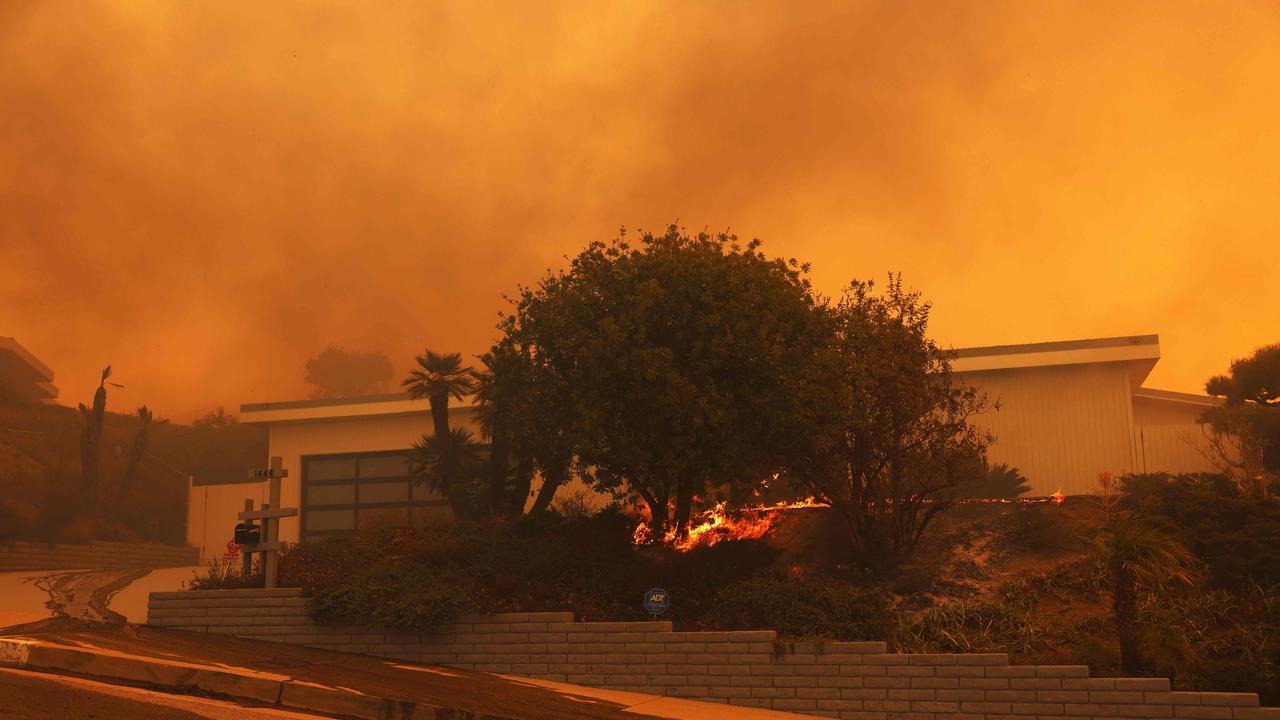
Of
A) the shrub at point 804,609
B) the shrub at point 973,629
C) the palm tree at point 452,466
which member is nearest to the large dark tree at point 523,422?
the palm tree at point 452,466

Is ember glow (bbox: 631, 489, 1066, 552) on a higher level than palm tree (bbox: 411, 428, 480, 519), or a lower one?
lower

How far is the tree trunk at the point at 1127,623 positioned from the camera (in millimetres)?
14688

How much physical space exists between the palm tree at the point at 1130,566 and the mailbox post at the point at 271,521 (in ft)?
43.4

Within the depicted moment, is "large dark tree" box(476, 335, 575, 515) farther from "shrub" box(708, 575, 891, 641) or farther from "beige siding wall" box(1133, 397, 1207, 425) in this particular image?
"beige siding wall" box(1133, 397, 1207, 425)

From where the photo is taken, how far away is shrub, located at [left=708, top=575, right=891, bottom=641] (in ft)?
52.6

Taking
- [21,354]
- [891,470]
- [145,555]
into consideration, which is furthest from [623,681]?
[21,354]

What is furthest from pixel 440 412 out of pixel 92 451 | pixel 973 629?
pixel 92 451

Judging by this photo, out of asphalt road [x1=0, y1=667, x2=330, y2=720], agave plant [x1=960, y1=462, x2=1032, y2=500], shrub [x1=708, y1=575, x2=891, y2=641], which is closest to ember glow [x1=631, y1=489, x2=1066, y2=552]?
shrub [x1=708, y1=575, x2=891, y2=641]

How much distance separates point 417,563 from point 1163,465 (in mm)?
19234

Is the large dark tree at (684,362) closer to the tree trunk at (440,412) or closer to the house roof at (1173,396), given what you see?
the tree trunk at (440,412)

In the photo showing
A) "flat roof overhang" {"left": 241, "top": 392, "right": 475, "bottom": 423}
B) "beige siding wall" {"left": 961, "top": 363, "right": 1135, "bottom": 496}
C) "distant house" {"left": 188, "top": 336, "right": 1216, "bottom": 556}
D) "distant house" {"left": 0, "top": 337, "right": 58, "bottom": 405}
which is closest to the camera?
"distant house" {"left": 188, "top": 336, "right": 1216, "bottom": 556}

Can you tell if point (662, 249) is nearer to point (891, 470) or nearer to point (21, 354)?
point (891, 470)

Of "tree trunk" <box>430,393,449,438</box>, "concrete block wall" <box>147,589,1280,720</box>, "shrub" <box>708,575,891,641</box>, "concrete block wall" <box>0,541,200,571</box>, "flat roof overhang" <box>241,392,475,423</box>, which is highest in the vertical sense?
"flat roof overhang" <box>241,392,475,423</box>

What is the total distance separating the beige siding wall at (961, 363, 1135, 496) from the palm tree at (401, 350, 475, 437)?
545 inches
